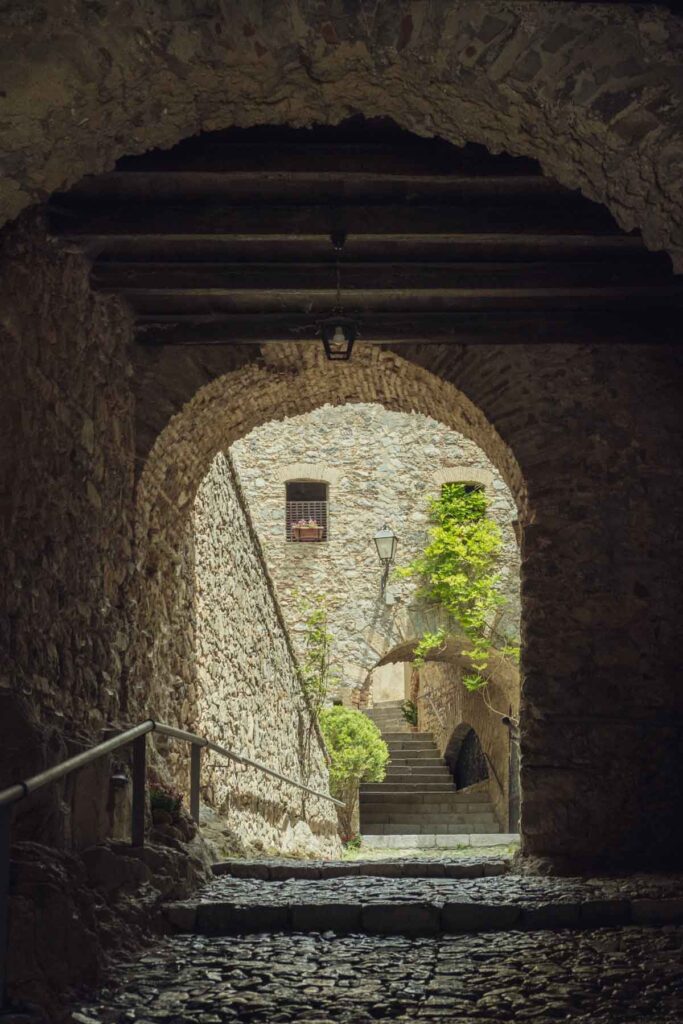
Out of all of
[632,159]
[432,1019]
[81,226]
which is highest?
[81,226]

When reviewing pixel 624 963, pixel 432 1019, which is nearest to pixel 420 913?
pixel 624 963

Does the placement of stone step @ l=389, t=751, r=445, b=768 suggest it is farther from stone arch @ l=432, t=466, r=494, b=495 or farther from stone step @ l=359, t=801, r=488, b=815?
stone arch @ l=432, t=466, r=494, b=495

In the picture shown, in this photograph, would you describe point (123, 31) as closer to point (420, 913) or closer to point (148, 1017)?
point (148, 1017)

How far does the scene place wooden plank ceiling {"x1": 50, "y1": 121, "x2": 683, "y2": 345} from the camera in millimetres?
5453

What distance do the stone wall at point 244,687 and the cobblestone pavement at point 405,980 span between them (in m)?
3.81

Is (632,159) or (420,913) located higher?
(632,159)

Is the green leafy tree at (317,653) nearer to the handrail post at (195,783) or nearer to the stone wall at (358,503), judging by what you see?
the stone wall at (358,503)

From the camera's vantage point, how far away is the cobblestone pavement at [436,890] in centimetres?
551

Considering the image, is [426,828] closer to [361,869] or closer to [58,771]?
[361,869]

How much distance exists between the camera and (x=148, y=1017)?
3.67 metres

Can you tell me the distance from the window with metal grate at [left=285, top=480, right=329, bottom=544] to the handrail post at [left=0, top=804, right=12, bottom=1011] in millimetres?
13701

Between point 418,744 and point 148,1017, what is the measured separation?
19.2 m

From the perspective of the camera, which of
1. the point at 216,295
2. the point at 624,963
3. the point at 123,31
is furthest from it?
the point at 216,295

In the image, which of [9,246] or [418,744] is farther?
[418,744]
